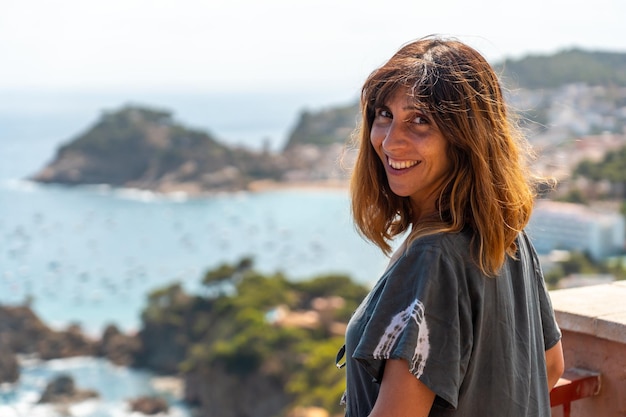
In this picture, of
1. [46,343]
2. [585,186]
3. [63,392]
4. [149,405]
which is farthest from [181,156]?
[149,405]

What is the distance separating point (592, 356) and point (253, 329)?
73.0 feet

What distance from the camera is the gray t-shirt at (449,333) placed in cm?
97

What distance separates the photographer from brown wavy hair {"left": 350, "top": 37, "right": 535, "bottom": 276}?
1025 millimetres

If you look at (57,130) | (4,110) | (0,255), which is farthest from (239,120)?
(0,255)

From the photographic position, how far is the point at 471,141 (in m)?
1.04

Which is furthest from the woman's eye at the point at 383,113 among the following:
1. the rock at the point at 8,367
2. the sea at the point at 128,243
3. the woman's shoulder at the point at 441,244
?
the rock at the point at 8,367

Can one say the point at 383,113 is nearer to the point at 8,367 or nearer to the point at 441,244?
the point at 441,244

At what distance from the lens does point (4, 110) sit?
10088cm

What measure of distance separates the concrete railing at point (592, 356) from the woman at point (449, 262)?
546mm

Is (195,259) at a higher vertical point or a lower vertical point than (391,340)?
lower

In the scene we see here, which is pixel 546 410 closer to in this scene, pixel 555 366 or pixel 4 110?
pixel 555 366

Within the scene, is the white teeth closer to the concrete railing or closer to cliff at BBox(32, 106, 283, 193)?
the concrete railing

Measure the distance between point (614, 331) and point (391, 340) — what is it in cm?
83

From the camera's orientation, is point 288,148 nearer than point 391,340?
No
